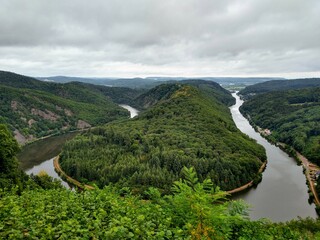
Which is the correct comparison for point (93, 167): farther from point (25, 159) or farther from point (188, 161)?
point (25, 159)

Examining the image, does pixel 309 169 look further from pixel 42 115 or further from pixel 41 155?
pixel 42 115

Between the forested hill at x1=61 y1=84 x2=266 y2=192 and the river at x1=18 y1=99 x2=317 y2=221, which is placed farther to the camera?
the forested hill at x1=61 y1=84 x2=266 y2=192

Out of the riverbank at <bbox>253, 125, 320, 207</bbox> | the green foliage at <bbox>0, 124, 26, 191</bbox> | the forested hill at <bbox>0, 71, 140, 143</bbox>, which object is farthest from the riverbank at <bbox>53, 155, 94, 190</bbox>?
the forested hill at <bbox>0, 71, 140, 143</bbox>

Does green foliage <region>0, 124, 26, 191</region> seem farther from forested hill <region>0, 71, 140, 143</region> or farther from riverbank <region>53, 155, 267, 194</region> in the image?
forested hill <region>0, 71, 140, 143</region>

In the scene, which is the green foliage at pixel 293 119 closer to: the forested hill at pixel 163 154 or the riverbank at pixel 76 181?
the forested hill at pixel 163 154

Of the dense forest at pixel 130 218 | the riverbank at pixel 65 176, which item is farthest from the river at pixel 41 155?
the dense forest at pixel 130 218

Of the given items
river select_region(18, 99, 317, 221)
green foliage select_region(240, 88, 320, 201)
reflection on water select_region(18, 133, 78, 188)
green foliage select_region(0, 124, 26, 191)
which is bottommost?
reflection on water select_region(18, 133, 78, 188)

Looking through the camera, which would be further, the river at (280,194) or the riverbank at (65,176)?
the riverbank at (65,176)
